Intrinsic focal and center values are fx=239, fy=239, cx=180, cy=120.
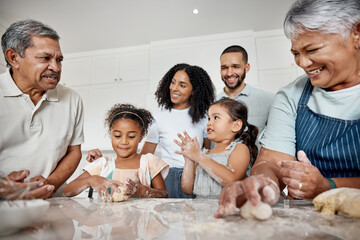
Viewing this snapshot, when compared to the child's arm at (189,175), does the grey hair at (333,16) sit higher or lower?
higher

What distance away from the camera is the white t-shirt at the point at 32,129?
0.97 m

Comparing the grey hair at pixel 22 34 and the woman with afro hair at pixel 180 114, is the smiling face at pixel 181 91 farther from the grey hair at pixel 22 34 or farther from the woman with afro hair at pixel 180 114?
the grey hair at pixel 22 34

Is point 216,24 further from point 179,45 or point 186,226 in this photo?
point 186,226

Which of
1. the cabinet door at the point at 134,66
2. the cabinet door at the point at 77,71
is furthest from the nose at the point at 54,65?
the cabinet door at the point at 77,71

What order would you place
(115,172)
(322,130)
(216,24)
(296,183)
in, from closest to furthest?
(296,183) < (322,130) < (115,172) < (216,24)

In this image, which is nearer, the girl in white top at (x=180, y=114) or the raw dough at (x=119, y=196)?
the raw dough at (x=119, y=196)

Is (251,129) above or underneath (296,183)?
above

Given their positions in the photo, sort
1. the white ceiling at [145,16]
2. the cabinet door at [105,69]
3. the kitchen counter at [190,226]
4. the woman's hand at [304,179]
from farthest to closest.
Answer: the cabinet door at [105,69] < the white ceiling at [145,16] < the woman's hand at [304,179] < the kitchen counter at [190,226]

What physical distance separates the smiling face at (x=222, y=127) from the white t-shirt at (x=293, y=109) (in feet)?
0.75

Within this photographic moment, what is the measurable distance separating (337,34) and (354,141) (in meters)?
0.32

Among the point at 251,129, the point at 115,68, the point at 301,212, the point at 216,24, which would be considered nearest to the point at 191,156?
the point at 251,129

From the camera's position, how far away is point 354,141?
0.71 metres

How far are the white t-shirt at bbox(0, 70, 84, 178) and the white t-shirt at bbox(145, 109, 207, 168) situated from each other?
1.75 ft

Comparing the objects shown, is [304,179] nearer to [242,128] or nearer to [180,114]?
[242,128]
